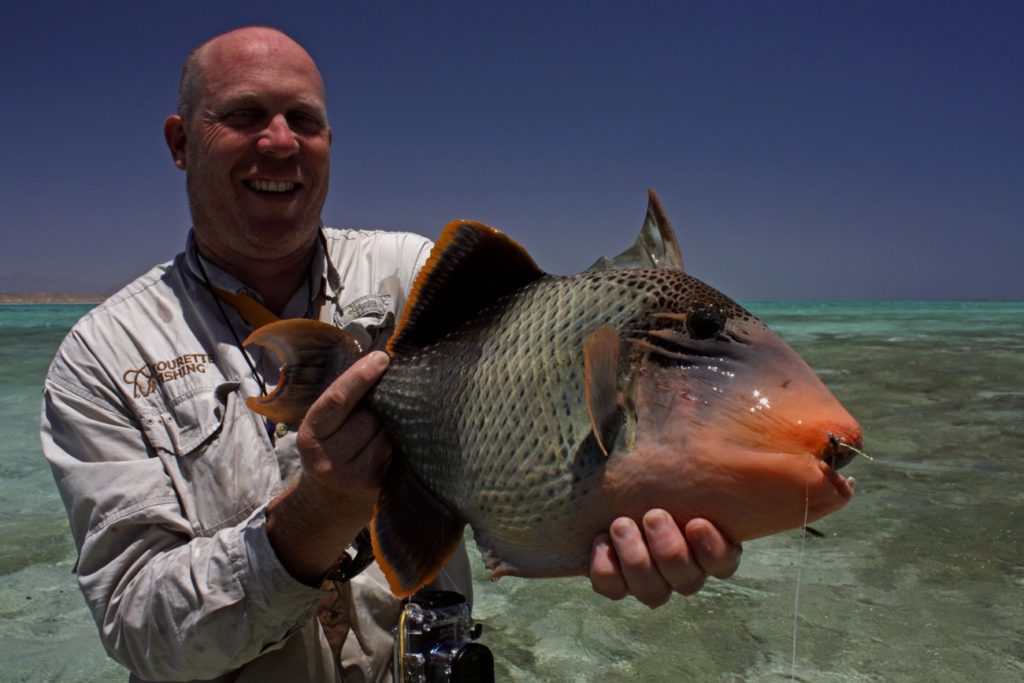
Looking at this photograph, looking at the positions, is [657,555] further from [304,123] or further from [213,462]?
[304,123]

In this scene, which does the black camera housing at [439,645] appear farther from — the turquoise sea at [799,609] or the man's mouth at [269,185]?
the turquoise sea at [799,609]

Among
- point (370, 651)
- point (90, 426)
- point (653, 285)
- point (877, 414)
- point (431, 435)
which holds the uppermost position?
point (653, 285)

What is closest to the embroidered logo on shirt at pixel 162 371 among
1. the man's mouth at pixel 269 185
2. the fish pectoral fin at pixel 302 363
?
the man's mouth at pixel 269 185

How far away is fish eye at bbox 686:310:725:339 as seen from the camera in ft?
4.92

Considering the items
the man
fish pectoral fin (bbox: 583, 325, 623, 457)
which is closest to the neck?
the man

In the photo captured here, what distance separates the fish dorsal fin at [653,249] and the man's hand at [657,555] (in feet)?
2.04

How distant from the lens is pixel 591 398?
1.43 meters

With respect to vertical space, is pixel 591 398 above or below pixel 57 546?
above

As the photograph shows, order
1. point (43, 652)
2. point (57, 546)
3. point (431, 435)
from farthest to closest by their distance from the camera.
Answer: point (57, 546) → point (43, 652) → point (431, 435)

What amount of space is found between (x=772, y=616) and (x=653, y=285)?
327 centimetres

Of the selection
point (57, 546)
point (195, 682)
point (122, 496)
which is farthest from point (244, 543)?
point (57, 546)

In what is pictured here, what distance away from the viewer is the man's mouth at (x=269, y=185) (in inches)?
106

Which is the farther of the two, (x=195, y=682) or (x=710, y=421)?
(x=195, y=682)

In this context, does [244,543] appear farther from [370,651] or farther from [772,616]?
[772,616]
